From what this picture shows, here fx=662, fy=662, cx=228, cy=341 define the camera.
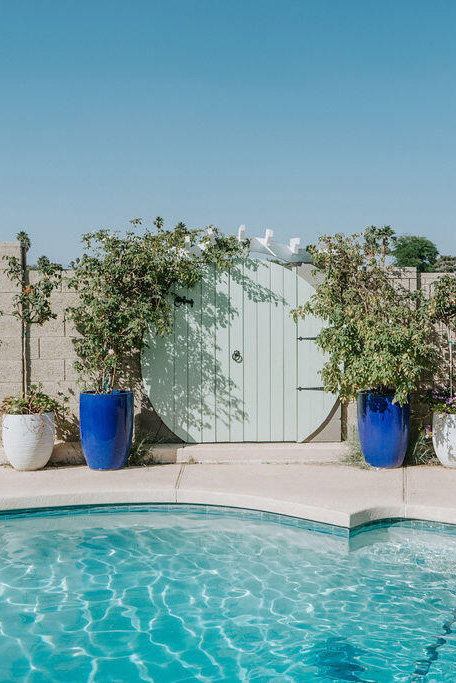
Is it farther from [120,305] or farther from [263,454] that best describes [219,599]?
[120,305]

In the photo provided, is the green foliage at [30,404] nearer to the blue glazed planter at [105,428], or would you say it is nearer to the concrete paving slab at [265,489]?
the blue glazed planter at [105,428]

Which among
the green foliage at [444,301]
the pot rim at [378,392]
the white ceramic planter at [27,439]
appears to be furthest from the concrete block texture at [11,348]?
the green foliage at [444,301]

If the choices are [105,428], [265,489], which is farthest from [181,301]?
[265,489]

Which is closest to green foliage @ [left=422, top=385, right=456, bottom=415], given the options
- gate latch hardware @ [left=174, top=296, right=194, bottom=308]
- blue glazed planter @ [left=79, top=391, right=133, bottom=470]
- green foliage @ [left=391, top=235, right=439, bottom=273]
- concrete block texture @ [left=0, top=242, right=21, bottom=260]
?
gate latch hardware @ [left=174, top=296, right=194, bottom=308]

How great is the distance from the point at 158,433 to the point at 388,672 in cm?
382

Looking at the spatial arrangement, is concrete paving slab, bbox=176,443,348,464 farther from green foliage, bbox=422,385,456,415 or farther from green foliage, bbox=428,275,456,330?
green foliage, bbox=428,275,456,330

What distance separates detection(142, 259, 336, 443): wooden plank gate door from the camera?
6418 mm

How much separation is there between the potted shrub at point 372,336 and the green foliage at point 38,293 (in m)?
2.29

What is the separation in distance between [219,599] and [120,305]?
119 inches

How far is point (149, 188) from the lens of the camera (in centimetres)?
1083

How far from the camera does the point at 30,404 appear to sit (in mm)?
5793

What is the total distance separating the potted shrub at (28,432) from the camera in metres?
5.61

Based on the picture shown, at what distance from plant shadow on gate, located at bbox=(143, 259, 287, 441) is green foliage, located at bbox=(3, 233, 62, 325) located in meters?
1.13

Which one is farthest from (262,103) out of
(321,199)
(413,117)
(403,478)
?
(403,478)
